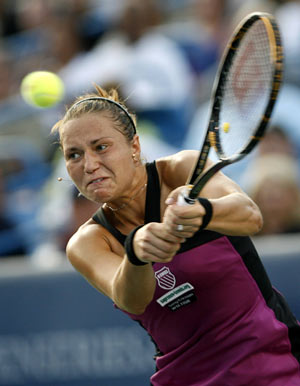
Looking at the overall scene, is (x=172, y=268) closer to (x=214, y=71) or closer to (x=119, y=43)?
(x=214, y=71)

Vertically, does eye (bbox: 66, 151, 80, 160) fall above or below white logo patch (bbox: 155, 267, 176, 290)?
above

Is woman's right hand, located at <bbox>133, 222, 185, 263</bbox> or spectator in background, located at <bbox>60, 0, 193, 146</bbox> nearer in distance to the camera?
woman's right hand, located at <bbox>133, 222, 185, 263</bbox>

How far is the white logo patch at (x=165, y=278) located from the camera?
282 centimetres

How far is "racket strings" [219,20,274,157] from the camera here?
267cm

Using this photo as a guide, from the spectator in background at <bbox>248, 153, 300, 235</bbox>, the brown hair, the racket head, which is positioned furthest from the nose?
the spectator in background at <bbox>248, 153, 300, 235</bbox>

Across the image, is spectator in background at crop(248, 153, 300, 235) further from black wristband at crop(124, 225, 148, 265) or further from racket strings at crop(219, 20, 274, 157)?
black wristband at crop(124, 225, 148, 265)

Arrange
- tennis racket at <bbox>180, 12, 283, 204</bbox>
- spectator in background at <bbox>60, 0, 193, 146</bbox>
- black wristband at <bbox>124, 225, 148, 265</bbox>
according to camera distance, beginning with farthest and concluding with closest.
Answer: spectator in background at <bbox>60, 0, 193, 146</bbox>, tennis racket at <bbox>180, 12, 283, 204</bbox>, black wristband at <bbox>124, 225, 148, 265</bbox>

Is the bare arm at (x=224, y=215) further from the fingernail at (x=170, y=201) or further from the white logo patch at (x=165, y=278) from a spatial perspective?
the white logo patch at (x=165, y=278)

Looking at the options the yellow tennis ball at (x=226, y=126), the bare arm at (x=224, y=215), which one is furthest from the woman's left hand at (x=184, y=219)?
the yellow tennis ball at (x=226, y=126)

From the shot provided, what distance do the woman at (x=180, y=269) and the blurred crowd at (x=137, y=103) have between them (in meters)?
2.19

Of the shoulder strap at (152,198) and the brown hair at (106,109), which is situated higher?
the brown hair at (106,109)

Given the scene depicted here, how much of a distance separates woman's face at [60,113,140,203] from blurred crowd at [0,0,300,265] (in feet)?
7.96

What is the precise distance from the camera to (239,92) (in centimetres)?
293

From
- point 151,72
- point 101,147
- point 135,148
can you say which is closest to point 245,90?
point 135,148
